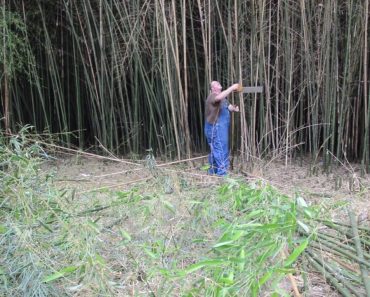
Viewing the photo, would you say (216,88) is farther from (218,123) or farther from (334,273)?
(334,273)

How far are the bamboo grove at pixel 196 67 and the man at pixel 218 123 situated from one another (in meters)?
0.16

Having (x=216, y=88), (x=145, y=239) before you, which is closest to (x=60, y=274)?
(x=145, y=239)

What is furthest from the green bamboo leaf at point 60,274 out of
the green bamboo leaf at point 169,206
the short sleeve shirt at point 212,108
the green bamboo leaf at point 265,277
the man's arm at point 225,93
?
the short sleeve shirt at point 212,108

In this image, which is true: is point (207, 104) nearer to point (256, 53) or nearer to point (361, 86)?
point (256, 53)

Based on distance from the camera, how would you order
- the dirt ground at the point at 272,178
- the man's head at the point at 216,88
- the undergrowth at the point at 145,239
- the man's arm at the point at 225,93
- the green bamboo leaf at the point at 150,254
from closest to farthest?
1. the undergrowth at the point at 145,239
2. the green bamboo leaf at the point at 150,254
3. the dirt ground at the point at 272,178
4. the man's arm at the point at 225,93
5. the man's head at the point at 216,88

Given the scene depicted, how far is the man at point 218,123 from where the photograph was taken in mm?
4957

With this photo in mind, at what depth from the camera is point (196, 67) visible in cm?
614

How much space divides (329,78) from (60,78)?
3326mm

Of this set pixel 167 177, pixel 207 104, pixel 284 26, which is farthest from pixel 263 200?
pixel 284 26

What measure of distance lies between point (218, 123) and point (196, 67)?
1260mm

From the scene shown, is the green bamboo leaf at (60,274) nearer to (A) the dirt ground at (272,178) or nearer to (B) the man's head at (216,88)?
(A) the dirt ground at (272,178)

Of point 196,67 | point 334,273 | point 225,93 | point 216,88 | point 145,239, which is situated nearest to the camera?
point 334,273

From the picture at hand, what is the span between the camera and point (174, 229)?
2.57 metres

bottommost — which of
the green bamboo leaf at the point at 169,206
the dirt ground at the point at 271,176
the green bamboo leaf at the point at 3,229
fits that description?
the dirt ground at the point at 271,176
